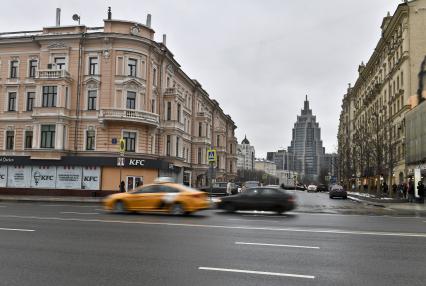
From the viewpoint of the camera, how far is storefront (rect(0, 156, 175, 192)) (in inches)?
1625

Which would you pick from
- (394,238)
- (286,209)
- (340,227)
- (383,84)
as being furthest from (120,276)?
(383,84)

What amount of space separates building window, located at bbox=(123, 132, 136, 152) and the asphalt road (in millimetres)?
28351

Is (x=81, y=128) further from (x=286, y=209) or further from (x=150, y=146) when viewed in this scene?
(x=286, y=209)

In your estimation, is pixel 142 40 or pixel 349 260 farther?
pixel 142 40

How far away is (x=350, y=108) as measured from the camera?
103125 mm

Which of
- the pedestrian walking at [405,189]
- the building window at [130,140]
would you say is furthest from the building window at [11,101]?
the pedestrian walking at [405,189]

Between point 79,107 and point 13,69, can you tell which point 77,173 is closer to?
Result: point 79,107

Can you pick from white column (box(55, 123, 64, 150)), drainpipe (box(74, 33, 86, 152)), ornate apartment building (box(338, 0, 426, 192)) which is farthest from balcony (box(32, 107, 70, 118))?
ornate apartment building (box(338, 0, 426, 192))

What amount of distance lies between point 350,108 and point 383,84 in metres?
40.4

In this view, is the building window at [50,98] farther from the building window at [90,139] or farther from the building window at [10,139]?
the building window at [10,139]

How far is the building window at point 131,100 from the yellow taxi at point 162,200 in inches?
963

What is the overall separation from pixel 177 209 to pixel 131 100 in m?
26.2

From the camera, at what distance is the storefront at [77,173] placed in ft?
135

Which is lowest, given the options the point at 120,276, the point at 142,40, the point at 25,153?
the point at 120,276
